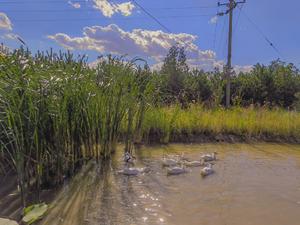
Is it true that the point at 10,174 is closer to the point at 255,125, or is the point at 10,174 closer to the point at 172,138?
the point at 172,138

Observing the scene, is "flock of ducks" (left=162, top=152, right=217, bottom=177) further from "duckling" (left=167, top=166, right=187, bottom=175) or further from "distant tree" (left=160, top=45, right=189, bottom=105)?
"distant tree" (left=160, top=45, right=189, bottom=105)

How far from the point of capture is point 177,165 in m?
4.76

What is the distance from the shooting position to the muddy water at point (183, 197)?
3168 millimetres

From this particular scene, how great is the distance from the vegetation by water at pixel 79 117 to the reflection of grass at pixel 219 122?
0.02 m

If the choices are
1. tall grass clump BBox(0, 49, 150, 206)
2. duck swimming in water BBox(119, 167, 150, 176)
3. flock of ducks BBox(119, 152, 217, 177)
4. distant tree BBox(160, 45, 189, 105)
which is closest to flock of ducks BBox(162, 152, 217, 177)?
flock of ducks BBox(119, 152, 217, 177)

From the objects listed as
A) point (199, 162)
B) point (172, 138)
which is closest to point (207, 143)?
point (172, 138)

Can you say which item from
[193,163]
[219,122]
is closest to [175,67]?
[219,122]

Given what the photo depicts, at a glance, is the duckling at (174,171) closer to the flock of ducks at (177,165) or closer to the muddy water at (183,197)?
the flock of ducks at (177,165)

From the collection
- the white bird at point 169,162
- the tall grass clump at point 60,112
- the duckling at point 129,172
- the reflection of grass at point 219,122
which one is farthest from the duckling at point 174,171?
the reflection of grass at point 219,122

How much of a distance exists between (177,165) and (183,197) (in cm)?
109

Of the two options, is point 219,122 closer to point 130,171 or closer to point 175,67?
point 130,171

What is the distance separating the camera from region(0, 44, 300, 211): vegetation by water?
3332 mm

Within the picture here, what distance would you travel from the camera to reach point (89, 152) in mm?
4699

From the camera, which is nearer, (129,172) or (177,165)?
(129,172)
